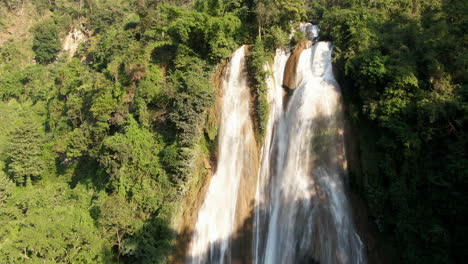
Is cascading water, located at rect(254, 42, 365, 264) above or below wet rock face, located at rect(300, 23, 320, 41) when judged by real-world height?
below

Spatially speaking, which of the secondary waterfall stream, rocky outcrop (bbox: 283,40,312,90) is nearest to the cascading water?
the secondary waterfall stream

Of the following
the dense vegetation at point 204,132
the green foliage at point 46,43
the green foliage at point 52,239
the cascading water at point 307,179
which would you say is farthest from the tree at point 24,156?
the green foliage at point 46,43

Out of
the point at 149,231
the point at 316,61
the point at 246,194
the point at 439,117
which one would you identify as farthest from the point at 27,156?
the point at 439,117

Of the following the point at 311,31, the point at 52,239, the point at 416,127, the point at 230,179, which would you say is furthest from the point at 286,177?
the point at 52,239

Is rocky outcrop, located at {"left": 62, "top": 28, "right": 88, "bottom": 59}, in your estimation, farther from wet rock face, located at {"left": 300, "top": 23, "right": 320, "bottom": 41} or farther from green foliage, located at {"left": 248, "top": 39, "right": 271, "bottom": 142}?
green foliage, located at {"left": 248, "top": 39, "right": 271, "bottom": 142}

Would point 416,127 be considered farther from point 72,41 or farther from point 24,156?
point 72,41
